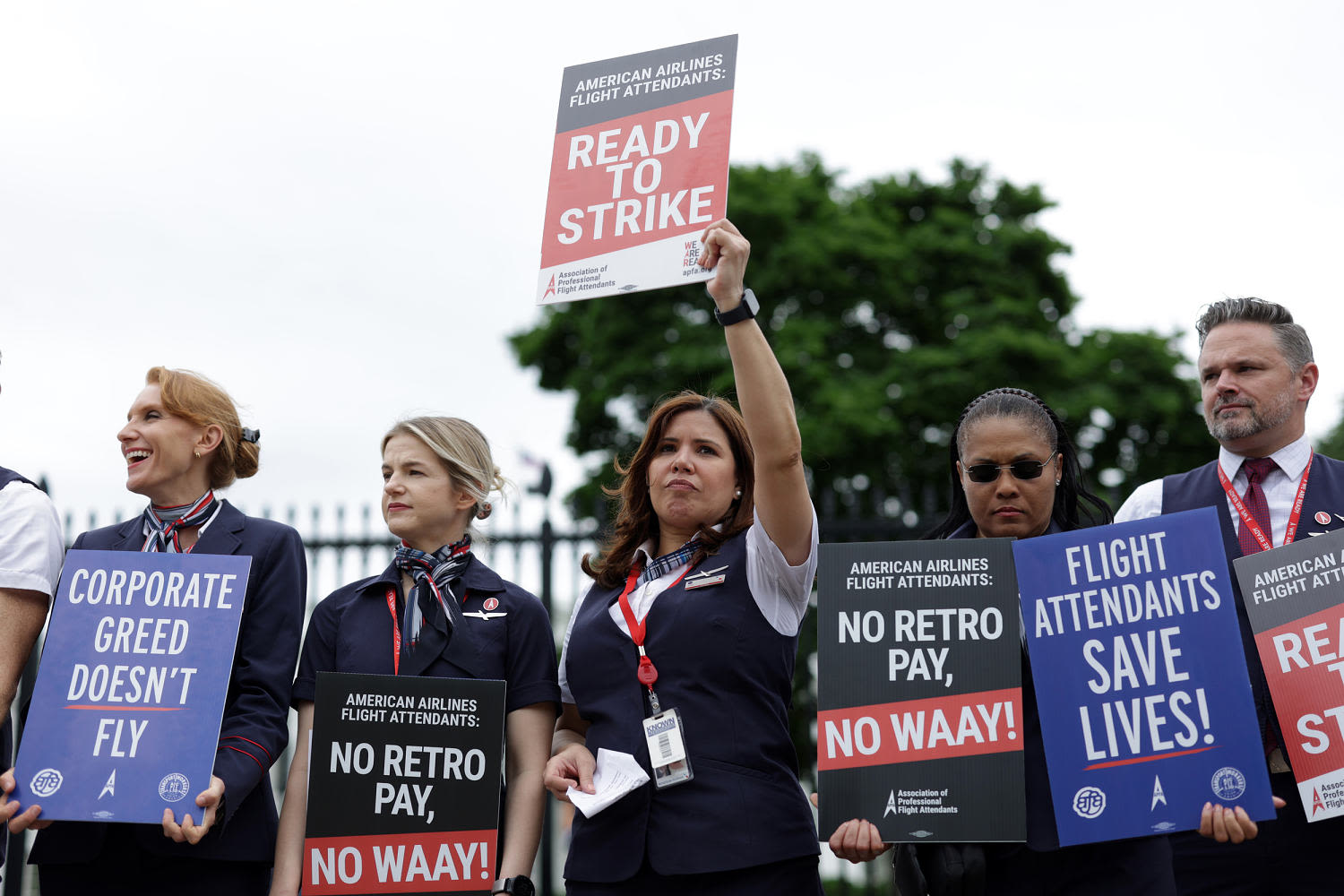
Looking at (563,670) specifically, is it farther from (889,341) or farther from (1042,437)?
(889,341)

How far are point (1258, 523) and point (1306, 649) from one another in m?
0.50

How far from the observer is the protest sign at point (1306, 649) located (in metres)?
3.15

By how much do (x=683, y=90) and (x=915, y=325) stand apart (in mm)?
15441

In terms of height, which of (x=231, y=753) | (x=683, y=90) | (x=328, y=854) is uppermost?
(x=683, y=90)

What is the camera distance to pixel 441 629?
3.65 metres

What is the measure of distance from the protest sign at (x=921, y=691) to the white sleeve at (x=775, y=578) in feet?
0.24

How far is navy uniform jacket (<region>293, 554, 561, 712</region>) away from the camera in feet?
11.8

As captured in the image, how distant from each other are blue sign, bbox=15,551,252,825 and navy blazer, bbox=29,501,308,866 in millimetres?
89

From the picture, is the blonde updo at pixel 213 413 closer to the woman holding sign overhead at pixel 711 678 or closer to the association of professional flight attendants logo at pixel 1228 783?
the woman holding sign overhead at pixel 711 678

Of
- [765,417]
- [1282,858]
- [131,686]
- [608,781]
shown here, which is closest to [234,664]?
[131,686]

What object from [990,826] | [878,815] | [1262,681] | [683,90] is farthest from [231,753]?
[1262,681]

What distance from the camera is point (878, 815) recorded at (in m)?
3.16

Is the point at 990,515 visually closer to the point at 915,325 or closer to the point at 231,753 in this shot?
the point at 231,753

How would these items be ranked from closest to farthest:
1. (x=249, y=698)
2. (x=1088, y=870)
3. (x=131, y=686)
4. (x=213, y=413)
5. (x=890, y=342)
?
1. (x=1088, y=870)
2. (x=131, y=686)
3. (x=249, y=698)
4. (x=213, y=413)
5. (x=890, y=342)
